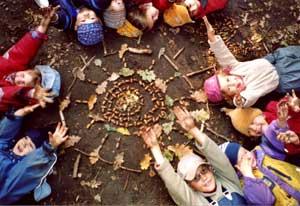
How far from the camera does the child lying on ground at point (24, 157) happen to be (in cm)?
388

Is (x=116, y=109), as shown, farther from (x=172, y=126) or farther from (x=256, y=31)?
(x=256, y=31)

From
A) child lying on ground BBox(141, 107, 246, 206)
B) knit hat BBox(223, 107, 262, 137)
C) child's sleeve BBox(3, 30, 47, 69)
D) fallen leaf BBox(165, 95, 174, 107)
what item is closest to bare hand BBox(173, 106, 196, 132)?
child lying on ground BBox(141, 107, 246, 206)

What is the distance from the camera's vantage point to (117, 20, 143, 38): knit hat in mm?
4504

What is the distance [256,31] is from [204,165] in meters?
1.43

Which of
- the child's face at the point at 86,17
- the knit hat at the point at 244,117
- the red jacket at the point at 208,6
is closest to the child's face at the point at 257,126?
the knit hat at the point at 244,117

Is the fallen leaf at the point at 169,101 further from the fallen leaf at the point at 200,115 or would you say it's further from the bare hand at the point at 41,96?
the bare hand at the point at 41,96

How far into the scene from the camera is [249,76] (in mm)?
4238

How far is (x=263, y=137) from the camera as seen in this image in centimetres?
421

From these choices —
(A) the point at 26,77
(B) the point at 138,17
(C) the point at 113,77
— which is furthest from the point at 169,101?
(A) the point at 26,77

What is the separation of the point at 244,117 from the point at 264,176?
1.66ft

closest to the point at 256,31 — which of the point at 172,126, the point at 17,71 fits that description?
the point at 172,126

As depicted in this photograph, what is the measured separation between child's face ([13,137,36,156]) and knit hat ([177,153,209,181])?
1.11 m

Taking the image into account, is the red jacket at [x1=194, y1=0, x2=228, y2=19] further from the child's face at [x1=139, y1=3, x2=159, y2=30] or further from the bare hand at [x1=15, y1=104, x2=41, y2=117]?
the bare hand at [x1=15, y1=104, x2=41, y2=117]

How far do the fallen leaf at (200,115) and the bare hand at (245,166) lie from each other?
511mm
